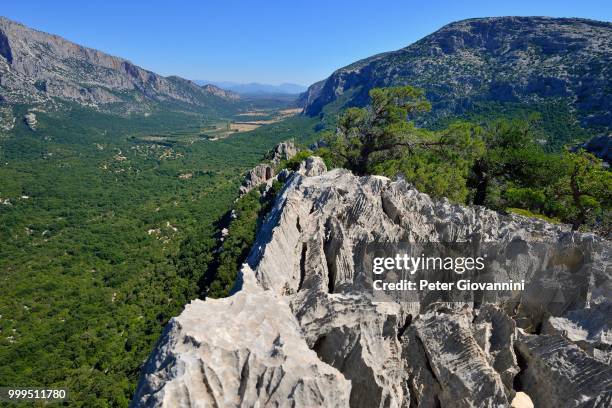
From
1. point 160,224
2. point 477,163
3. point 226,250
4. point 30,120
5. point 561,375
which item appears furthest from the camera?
point 30,120

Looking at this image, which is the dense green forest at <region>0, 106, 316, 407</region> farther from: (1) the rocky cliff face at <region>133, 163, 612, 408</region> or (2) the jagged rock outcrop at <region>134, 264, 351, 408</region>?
(2) the jagged rock outcrop at <region>134, 264, 351, 408</region>

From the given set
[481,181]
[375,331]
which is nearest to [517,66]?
[481,181]

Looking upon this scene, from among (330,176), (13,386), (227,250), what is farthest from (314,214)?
(13,386)

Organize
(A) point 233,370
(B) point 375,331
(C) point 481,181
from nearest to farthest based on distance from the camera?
(A) point 233,370
(B) point 375,331
(C) point 481,181

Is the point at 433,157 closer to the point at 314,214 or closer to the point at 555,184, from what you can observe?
the point at 555,184

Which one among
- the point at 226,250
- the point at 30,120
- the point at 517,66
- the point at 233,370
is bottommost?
the point at 226,250

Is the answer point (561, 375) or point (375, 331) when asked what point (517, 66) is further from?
point (375, 331)

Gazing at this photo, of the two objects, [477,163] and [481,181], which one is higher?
[477,163]
